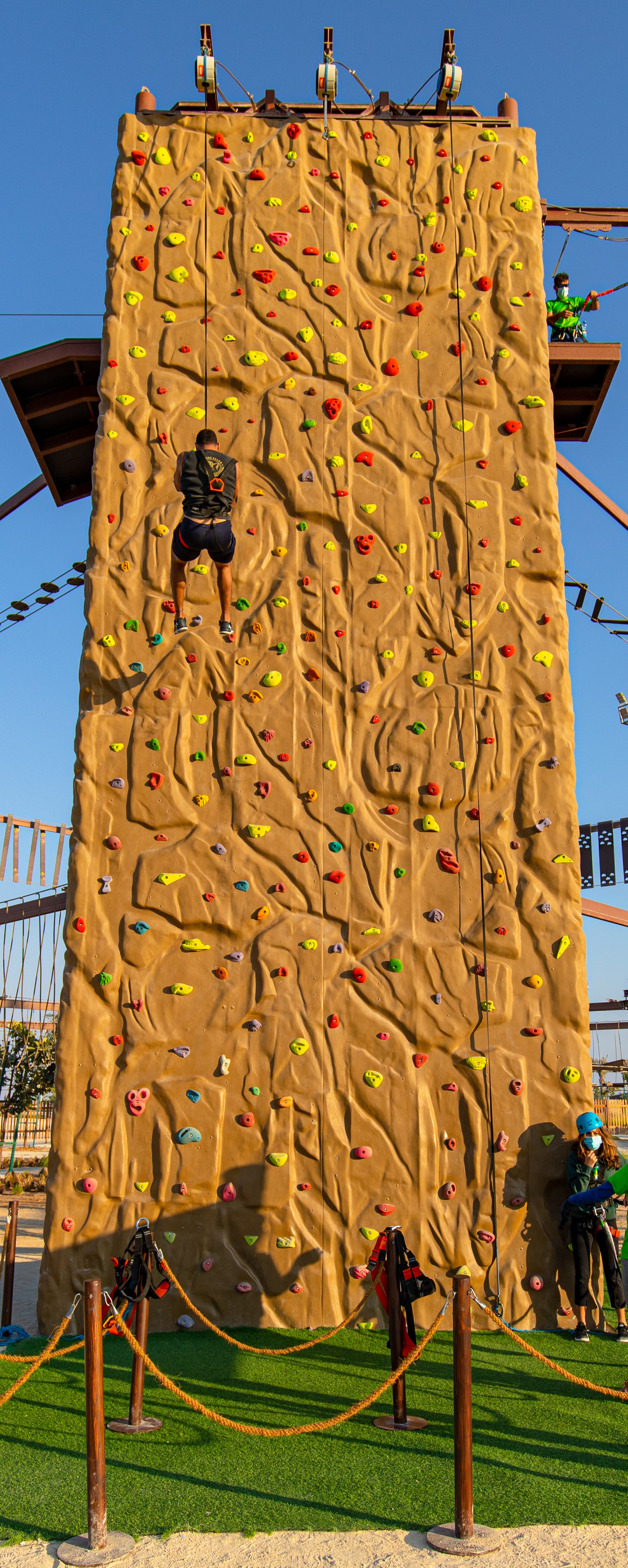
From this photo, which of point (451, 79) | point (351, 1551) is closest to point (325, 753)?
point (351, 1551)

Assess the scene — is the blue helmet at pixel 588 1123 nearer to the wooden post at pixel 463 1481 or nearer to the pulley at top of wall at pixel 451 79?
the wooden post at pixel 463 1481

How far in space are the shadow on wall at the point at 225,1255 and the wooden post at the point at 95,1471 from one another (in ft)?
8.72

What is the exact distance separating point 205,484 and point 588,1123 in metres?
4.62

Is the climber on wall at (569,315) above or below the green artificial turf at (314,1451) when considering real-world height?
above

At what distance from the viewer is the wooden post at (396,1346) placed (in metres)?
4.82

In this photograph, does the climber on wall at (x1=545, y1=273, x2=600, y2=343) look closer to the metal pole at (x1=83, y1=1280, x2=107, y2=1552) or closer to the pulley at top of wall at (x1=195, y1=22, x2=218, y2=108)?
the pulley at top of wall at (x1=195, y1=22, x2=218, y2=108)

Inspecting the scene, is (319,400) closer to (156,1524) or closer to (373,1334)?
(373,1334)

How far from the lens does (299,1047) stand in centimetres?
696

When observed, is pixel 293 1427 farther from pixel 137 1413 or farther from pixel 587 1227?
pixel 587 1227

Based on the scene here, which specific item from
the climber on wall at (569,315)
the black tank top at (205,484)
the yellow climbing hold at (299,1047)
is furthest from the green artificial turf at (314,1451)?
the climber on wall at (569,315)

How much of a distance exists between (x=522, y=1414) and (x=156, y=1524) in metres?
1.96

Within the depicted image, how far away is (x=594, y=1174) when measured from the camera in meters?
6.69

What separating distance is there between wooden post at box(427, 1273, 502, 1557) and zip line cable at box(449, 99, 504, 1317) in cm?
290

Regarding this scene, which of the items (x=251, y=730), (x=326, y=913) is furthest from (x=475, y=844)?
(x=251, y=730)
